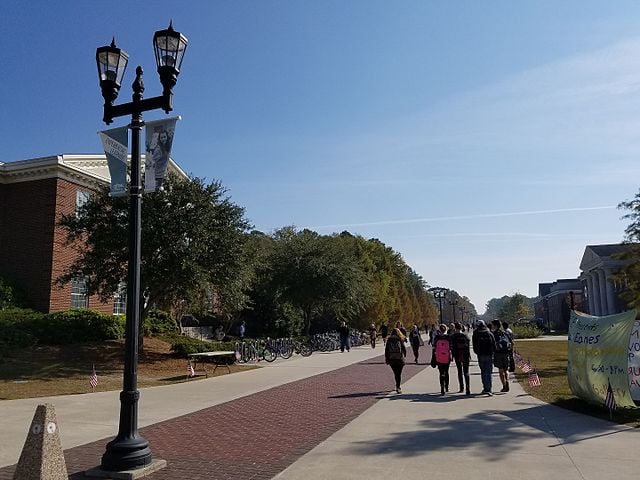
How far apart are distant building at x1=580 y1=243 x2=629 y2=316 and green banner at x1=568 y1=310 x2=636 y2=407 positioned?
78206 mm

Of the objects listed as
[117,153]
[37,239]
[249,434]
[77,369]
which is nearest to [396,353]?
[249,434]

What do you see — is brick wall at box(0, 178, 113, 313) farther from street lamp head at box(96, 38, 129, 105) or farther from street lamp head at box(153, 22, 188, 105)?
street lamp head at box(153, 22, 188, 105)

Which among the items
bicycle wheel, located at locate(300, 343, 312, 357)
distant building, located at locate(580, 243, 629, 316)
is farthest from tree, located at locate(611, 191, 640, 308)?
distant building, located at locate(580, 243, 629, 316)

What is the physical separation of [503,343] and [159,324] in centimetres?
2090

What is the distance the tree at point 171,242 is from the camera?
20.5 metres

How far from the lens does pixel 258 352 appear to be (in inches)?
965

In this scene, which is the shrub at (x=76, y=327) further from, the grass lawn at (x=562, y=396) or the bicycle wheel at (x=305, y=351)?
the grass lawn at (x=562, y=396)

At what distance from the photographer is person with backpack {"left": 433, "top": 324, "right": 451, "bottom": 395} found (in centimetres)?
1341

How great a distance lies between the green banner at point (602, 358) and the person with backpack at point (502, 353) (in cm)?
244

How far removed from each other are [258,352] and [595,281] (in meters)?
84.2

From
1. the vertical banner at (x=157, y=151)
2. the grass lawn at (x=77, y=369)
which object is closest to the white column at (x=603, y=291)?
the grass lawn at (x=77, y=369)

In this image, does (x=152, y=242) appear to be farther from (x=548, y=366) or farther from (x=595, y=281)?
(x=595, y=281)

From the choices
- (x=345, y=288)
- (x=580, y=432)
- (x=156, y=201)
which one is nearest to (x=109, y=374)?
(x=156, y=201)

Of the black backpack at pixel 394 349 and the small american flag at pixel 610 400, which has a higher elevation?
the black backpack at pixel 394 349
